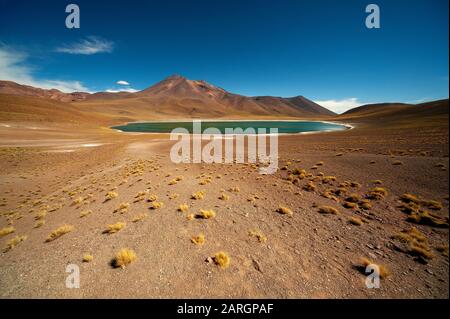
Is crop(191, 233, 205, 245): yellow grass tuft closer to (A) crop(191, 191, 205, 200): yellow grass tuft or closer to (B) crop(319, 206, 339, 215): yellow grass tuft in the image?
(A) crop(191, 191, 205, 200): yellow grass tuft

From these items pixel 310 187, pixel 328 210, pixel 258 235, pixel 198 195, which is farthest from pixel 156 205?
pixel 310 187

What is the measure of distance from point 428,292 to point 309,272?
234cm

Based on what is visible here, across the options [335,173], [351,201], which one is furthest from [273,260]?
[335,173]

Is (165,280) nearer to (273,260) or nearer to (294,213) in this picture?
(273,260)

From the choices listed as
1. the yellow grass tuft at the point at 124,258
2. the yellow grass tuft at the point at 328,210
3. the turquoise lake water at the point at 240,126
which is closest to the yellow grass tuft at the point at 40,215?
the yellow grass tuft at the point at 124,258

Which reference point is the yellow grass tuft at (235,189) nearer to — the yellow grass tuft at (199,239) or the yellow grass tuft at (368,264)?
the yellow grass tuft at (199,239)

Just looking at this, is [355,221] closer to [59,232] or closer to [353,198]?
[353,198]

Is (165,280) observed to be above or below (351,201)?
below

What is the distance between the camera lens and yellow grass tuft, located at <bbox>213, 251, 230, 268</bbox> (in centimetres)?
482

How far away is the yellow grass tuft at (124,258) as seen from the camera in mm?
4938

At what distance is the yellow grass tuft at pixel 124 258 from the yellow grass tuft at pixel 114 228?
1.86 m

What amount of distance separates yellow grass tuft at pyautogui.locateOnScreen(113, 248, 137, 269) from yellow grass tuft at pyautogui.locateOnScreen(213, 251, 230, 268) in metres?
2.41

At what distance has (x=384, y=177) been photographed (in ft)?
32.3

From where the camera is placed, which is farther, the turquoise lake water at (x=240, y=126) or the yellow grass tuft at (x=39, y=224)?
the turquoise lake water at (x=240, y=126)
